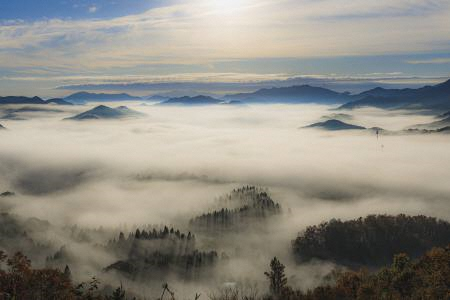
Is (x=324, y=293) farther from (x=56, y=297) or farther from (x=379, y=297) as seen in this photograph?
(x=56, y=297)

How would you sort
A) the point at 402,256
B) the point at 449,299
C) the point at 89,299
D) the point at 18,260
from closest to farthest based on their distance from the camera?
the point at 18,260 → the point at 89,299 → the point at 449,299 → the point at 402,256

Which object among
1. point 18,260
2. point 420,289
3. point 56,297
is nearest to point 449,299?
point 420,289

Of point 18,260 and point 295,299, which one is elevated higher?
point 18,260

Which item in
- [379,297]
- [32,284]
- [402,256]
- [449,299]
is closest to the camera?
[32,284]

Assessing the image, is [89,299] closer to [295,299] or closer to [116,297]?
[116,297]

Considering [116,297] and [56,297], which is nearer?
[56,297]

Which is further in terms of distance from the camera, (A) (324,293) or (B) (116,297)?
(A) (324,293)

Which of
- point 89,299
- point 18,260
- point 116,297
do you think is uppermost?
point 18,260

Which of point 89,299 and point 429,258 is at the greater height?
point 89,299

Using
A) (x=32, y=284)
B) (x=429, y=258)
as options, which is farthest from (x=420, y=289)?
(x=32, y=284)
